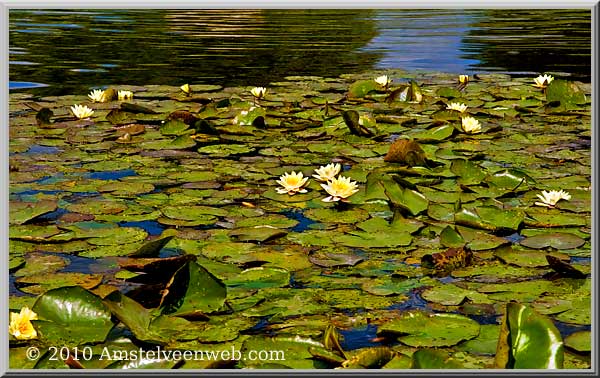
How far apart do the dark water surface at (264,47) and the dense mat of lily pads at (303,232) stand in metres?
1.73

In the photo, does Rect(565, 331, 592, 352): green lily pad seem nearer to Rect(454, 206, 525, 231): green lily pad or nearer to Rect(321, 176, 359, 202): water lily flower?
Rect(454, 206, 525, 231): green lily pad

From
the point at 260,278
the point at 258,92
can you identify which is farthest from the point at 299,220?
the point at 258,92

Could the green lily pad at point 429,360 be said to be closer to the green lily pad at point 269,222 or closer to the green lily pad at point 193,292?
the green lily pad at point 193,292

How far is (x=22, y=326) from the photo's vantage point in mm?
2387

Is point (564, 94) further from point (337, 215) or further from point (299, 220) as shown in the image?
point (299, 220)

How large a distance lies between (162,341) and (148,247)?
2.14 ft

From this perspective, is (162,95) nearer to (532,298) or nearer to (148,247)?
(148,247)

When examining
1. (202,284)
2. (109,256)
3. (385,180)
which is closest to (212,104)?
(385,180)

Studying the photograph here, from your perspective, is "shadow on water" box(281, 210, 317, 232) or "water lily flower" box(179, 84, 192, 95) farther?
"water lily flower" box(179, 84, 192, 95)

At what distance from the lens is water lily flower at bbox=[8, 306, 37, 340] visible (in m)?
2.38

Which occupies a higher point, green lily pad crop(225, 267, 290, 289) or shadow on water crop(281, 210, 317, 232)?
green lily pad crop(225, 267, 290, 289)

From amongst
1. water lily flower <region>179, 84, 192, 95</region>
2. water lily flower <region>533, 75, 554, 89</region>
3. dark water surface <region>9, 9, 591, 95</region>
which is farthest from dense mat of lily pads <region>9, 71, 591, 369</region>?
dark water surface <region>9, 9, 591, 95</region>

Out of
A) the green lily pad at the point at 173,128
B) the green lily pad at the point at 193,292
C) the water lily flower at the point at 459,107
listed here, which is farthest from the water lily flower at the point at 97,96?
the green lily pad at the point at 193,292

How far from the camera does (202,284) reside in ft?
8.55
